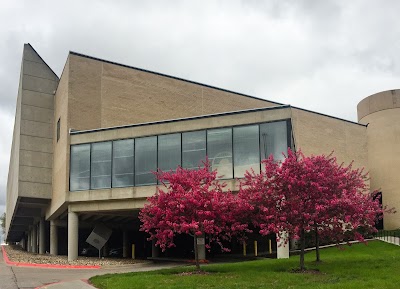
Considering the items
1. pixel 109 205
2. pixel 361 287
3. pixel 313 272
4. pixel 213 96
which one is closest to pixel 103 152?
pixel 109 205

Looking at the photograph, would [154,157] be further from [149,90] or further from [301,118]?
Result: [301,118]

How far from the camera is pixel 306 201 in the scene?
1769 centimetres

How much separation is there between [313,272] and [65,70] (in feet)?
82.0

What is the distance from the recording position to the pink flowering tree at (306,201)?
1733 centimetres

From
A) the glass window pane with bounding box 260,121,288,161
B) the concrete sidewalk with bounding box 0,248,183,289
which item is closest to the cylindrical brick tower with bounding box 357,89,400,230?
the glass window pane with bounding box 260,121,288,161

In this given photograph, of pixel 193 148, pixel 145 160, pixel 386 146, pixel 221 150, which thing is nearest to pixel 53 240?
pixel 145 160

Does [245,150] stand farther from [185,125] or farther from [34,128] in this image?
[34,128]

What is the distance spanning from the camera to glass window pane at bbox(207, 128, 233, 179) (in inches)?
1115

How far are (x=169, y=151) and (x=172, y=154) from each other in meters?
0.28

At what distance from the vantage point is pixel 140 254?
1932 inches

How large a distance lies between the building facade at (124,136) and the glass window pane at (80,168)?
0.06m

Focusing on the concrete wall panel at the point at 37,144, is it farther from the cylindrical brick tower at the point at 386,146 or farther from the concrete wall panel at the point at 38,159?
the cylindrical brick tower at the point at 386,146

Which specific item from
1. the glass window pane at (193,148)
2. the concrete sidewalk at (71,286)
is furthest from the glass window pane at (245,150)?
the concrete sidewalk at (71,286)

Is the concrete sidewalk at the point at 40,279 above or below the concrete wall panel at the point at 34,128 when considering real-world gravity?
below
